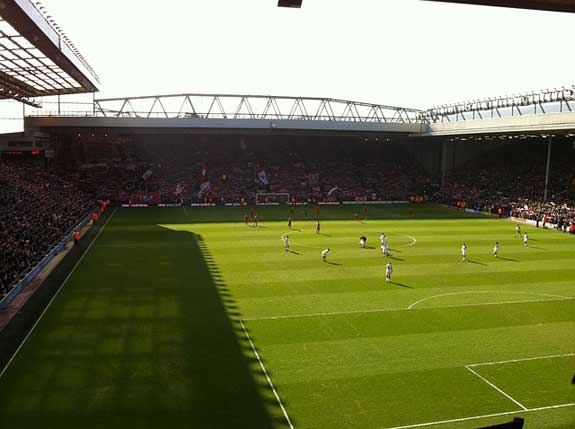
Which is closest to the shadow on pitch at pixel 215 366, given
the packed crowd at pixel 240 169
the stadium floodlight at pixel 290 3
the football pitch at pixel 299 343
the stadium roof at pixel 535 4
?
the football pitch at pixel 299 343

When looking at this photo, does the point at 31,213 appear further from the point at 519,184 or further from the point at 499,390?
the point at 519,184

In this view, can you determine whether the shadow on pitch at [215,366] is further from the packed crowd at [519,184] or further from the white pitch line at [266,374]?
the packed crowd at [519,184]

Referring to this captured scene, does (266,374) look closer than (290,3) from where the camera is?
No

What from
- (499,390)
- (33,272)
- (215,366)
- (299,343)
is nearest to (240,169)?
(33,272)

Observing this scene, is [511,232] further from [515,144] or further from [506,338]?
[515,144]

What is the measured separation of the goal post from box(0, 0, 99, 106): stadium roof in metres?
24.6

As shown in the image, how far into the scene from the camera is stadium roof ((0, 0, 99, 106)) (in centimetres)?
2227

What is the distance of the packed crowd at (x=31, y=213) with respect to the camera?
25141 mm

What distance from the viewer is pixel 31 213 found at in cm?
3625

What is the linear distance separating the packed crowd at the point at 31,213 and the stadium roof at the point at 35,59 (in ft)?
25.9

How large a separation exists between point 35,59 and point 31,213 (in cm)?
1034

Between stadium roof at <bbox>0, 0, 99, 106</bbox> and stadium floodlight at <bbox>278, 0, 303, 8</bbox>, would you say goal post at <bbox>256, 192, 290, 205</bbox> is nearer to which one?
stadium roof at <bbox>0, 0, 99, 106</bbox>

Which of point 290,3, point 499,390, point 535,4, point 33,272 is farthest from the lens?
point 33,272

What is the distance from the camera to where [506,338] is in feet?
58.9
